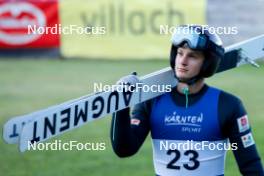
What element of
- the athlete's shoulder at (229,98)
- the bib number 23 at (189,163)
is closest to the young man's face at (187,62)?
the athlete's shoulder at (229,98)

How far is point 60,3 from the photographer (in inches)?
784

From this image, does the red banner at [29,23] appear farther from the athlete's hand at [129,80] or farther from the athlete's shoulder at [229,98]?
the athlete's hand at [129,80]

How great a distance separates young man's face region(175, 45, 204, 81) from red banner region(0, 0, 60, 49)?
15070 mm

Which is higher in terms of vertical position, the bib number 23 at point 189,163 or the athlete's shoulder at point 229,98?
the athlete's shoulder at point 229,98

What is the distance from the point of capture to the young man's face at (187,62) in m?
4.55

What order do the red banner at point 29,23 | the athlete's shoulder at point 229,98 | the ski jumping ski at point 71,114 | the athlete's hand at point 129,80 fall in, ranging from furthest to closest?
1. the red banner at point 29,23
2. the athlete's shoulder at point 229,98
3. the athlete's hand at point 129,80
4. the ski jumping ski at point 71,114

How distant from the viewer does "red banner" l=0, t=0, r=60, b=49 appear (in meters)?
19.5

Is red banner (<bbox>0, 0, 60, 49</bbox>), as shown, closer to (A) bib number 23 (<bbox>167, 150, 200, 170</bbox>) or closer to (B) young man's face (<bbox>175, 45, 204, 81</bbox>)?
(A) bib number 23 (<bbox>167, 150, 200, 170</bbox>)

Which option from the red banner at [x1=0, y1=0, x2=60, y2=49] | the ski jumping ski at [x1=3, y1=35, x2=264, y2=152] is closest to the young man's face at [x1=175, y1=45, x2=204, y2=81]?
the ski jumping ski at [x1=3, y1=35, x2=264, y2=152]

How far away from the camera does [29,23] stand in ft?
64.0

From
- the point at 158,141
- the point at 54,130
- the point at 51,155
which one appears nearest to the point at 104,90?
the point at 54,130

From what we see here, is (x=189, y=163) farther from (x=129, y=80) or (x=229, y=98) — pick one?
(x=129, y=80)

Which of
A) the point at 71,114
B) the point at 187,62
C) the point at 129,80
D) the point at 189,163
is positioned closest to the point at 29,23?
the point at 189,163

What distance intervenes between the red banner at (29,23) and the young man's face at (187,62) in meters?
15.1
